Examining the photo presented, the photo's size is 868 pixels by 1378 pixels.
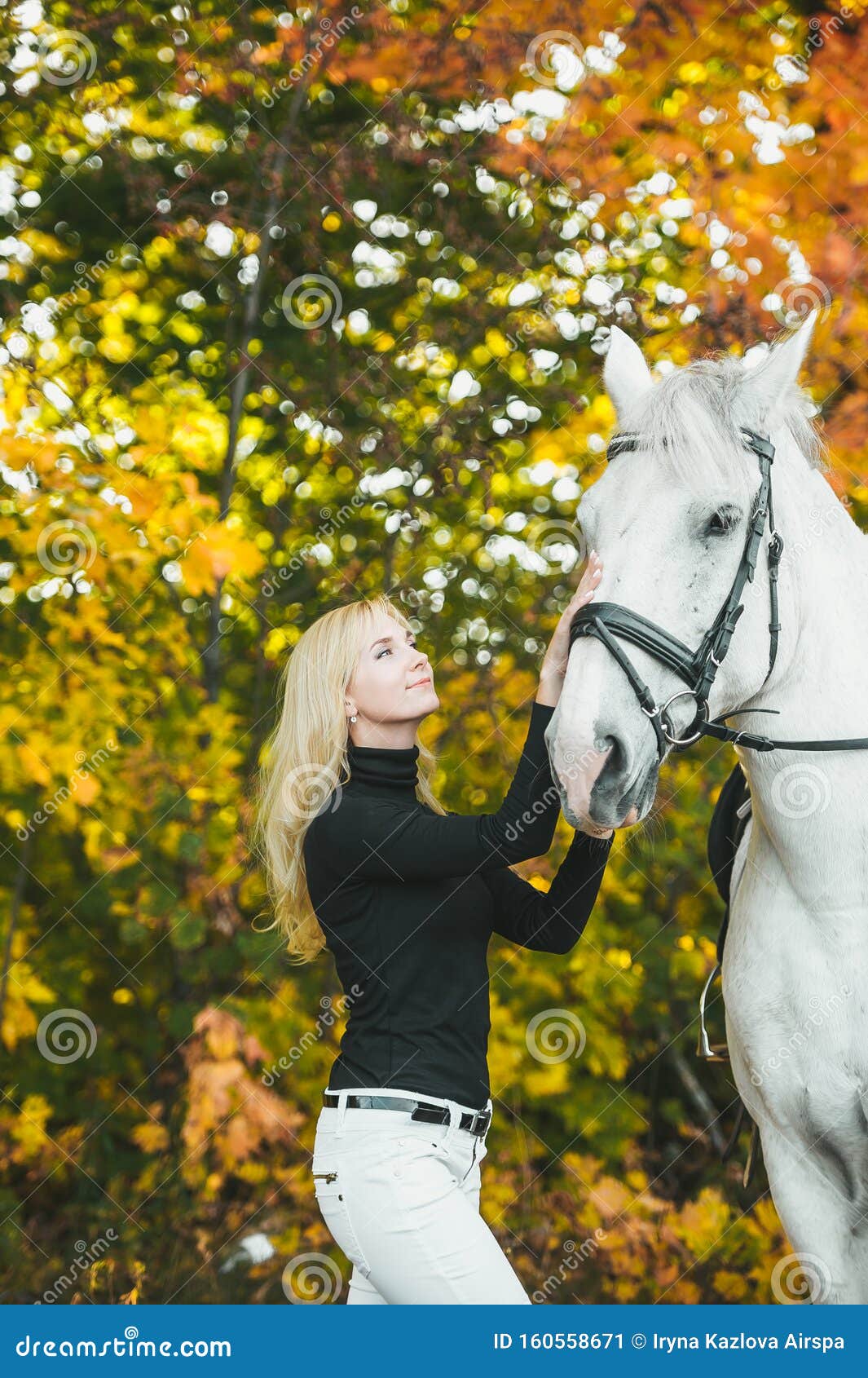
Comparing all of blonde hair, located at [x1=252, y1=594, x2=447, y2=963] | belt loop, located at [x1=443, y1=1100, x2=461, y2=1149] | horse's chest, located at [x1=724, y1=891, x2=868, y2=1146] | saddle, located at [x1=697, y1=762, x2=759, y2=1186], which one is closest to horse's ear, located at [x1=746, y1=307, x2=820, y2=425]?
blonde hair, located at [x1=252, y1=594, x2=447, y2=963]

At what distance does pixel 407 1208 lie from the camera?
6.33 feet

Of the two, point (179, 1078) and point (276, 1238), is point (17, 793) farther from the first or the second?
point (276, 1238)

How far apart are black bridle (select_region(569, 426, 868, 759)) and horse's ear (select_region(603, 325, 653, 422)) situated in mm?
257

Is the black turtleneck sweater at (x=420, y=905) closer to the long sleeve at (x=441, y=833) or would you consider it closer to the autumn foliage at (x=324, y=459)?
the long sleeve at (x=441, y=833)

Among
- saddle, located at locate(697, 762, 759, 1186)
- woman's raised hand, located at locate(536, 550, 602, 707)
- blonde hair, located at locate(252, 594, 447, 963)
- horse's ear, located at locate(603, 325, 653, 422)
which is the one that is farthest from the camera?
saddle, located at locate(697, 762, 759, 1186)

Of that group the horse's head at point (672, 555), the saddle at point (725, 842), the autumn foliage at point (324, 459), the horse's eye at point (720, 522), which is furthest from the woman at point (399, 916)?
the autumn foliage at point (324, 459)

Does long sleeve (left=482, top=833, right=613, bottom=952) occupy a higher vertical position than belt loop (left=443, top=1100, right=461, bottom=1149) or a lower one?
higher

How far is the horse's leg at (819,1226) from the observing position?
2.45 m

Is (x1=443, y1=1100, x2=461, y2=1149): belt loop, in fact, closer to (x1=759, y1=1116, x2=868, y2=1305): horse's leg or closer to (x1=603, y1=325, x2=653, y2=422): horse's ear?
(x1=759, y1=1116, x2=868, y2=1305): horse's leg

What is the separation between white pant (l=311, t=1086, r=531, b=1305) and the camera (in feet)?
6.31

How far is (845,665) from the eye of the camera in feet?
7.78

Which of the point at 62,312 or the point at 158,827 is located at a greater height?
the point at 62,312
